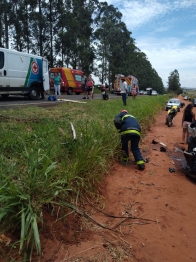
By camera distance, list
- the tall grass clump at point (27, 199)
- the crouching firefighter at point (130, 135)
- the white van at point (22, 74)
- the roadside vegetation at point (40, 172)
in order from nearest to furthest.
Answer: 1. the tall grass clump at point (27, 199)
2. the roadside vegetation at point (40, 172)
3. the crouching firefighter at point (130, 135)
4. the white van at point (22, 74)

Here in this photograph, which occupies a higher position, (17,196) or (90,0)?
(90,0)

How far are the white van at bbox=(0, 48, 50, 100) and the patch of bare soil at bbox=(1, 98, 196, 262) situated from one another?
8699mm

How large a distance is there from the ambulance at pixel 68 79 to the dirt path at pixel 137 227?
17360mm

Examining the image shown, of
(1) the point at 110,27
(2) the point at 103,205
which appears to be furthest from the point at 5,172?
(1) the point at 110,27

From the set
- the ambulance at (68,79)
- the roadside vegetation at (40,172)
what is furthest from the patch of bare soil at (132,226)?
the ambulance at (68,79)

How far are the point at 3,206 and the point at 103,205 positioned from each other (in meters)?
1.51

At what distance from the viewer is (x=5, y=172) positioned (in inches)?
110

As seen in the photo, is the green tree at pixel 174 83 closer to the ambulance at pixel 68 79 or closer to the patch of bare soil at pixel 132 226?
the ambulance at pixel 68 79

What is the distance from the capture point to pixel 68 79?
70.2 feet

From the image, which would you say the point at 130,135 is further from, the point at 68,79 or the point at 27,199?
the point at 68,79

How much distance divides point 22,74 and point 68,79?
9850 mm

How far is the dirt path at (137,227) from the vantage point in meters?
2.38

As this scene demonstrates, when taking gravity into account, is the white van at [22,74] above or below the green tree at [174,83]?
below

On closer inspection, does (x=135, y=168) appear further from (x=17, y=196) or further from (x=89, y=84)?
(x=89, y=84)
